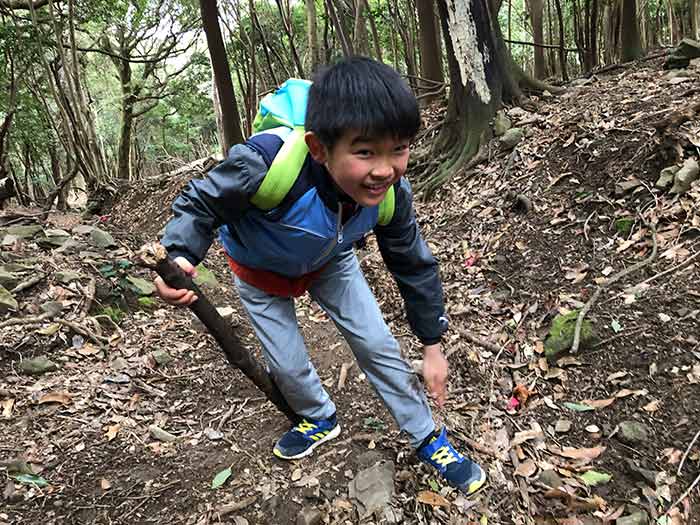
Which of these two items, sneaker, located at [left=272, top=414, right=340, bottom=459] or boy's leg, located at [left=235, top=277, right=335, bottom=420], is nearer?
boy's leg, located at [left=235, top=277, right=335, bottom=420]

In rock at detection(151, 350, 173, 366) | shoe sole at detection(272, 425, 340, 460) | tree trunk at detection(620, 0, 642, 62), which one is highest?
tree trunk at detection(620, 0, 642, 62)

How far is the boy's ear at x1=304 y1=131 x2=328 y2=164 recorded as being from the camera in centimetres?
167

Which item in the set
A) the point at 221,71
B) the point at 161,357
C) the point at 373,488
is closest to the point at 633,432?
the point at 373,488

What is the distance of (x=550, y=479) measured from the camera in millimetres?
2359

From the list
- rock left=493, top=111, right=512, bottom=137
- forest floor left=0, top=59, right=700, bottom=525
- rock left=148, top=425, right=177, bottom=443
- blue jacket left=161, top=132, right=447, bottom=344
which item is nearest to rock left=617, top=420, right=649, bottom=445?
forest floor left=0, top=59, right=700, bottom=525

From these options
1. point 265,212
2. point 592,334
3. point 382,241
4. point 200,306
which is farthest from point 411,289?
point 592,334

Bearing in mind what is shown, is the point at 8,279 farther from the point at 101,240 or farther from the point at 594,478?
the point at 594,478

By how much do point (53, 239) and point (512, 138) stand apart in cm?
437

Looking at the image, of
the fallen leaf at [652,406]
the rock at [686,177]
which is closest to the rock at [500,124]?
the rock at [686,177]

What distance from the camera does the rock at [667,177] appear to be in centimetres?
348

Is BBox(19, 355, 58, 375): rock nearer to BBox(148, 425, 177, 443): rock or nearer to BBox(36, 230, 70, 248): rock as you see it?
BBox(148, 425, 177, 443): rock

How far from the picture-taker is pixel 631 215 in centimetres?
351

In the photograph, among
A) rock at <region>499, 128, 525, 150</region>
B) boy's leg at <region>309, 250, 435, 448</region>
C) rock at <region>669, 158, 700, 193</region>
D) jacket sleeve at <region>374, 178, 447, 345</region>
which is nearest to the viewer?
jacket sleeve at <region>374, 178, 447, 345</region>

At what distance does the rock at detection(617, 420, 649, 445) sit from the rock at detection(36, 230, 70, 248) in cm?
449
